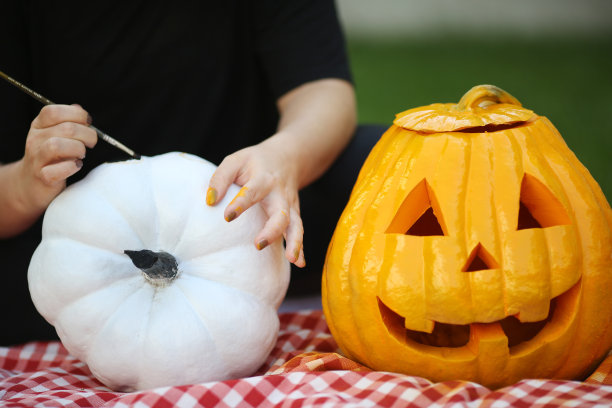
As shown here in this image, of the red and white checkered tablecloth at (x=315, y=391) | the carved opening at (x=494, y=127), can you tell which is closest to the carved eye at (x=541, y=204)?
the carved opening at (x=494, y=127)

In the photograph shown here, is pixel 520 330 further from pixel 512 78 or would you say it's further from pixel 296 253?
pixel 512 78

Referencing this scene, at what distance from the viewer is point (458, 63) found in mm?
6242

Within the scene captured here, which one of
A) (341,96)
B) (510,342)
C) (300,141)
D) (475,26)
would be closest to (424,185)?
(510,342)

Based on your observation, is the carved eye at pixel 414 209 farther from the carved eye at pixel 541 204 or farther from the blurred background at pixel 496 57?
the blurred background at pixel 496 57

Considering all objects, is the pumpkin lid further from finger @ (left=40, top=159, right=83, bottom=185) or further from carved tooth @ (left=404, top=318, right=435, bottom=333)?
finger @ (left=40, top=159, right=83, bottom=185)

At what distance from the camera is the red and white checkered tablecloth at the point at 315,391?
104 centimetres

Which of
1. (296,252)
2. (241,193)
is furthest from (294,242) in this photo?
(241,193)

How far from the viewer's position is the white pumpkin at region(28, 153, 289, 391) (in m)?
1.15

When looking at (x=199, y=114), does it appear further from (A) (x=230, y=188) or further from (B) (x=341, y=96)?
(A) (x=230, y=188)

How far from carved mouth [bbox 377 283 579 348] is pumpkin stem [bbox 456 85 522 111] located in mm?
382

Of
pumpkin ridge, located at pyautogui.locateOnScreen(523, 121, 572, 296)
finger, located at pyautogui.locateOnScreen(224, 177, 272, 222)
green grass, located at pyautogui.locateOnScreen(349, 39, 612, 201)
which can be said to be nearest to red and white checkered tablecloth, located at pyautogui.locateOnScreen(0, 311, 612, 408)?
pumpkin ridge, located at pyautogui.locateOnScreen(523, 121, 572, 296)

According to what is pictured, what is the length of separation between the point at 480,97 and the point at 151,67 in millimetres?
918

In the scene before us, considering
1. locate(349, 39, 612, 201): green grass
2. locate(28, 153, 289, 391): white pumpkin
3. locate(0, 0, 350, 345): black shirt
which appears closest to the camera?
locate(28, 153, 289, 391): white pumpkin

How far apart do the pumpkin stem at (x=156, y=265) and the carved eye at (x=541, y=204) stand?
2.10ft
